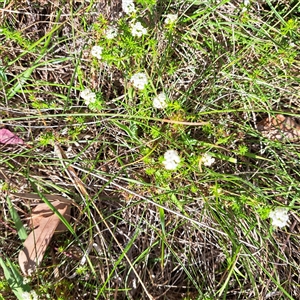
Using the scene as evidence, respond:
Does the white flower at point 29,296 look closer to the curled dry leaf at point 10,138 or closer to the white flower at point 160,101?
the curled dry leaf at point 10,138

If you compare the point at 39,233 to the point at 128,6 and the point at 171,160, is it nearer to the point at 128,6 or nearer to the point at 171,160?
the point at 171,160

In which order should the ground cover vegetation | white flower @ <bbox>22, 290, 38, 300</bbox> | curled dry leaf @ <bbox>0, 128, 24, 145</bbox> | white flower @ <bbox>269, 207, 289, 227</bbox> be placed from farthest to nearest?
curled dry leaf @ <bbox>0, 128, 24, 145</bbox>, the ground cover vegetation, white flower @ <bbox>22, 290, 38, 300</bbox>, white flower @ <bbox>269, 207, 289, 227</bbox>

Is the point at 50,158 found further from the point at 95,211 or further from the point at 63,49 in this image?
the point at 63,49

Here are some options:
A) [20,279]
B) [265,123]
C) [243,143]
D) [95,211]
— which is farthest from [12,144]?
A: [265,123]

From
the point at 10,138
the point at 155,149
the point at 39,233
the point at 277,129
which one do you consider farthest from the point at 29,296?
the point at 277,129

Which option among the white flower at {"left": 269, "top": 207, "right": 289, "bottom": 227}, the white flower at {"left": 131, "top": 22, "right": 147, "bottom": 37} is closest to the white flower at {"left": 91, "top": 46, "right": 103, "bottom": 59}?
the white flower at {"left": 131, "top": 22, "right": 147, "bottom": 37}

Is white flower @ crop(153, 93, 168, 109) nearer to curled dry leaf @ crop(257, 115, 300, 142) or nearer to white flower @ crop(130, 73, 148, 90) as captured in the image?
white flower @ crop(130, 73, 148, 90)
